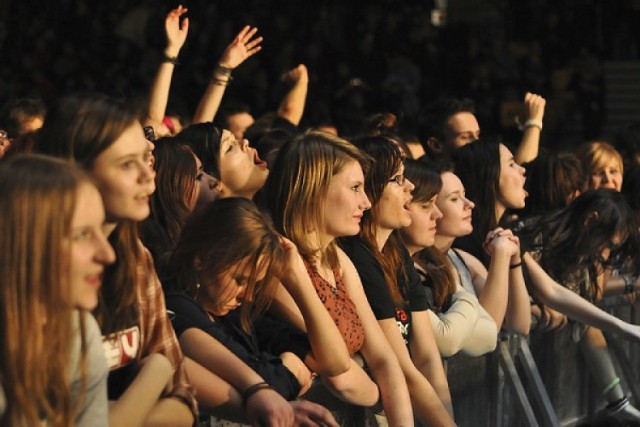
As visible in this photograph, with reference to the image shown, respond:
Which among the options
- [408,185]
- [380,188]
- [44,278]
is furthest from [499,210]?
[44,278]

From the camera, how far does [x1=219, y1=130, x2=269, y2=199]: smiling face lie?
6426 millimetres

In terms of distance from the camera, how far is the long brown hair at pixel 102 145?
13.4 ft

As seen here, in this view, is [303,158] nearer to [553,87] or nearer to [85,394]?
[85,394]

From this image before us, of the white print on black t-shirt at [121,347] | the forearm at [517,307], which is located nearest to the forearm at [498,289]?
the forearm at [517,307]

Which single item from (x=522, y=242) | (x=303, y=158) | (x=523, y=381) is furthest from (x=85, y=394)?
(x=522, y=242)

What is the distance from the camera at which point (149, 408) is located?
4.07 m

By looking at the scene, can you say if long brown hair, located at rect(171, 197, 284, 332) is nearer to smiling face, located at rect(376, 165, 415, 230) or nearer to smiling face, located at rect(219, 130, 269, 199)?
smiling face, located at rect(376, 165, 415, 230)

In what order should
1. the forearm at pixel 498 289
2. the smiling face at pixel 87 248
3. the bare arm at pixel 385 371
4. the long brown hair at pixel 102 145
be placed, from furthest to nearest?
the forearm at pixel 498 289 → the bare arm at pixel 385 371 → the long brown hair at pixel 102 145 → the smiling face at pixel 87 248

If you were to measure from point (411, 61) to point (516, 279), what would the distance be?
12563 millimetres

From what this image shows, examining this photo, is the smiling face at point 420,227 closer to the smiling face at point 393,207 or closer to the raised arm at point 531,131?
the smiling face at point 393,207

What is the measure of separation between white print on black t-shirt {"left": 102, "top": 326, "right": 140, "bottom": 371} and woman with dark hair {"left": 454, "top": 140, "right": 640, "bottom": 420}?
3429 millimetres

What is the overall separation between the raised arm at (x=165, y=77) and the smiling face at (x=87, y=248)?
398 centimetres

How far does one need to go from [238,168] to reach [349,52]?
13338mm

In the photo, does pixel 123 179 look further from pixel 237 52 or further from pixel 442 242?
pixel 237 52
